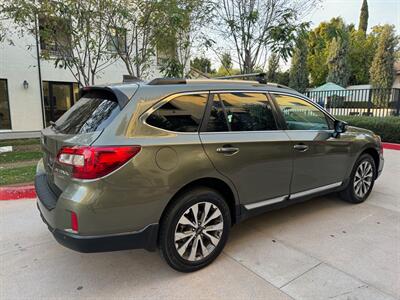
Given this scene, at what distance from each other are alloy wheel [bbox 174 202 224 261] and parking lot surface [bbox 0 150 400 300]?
7.5 inches

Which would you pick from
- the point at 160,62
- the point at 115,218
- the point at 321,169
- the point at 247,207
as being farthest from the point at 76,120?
the point at 160,62

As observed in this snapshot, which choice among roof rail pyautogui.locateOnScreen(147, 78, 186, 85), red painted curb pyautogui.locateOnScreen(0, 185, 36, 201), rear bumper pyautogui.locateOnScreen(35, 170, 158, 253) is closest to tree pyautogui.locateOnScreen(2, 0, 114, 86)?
red painted curb pyautogui.locateOnScreen(0, 185, 36, 201)

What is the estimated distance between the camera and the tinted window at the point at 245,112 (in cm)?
286

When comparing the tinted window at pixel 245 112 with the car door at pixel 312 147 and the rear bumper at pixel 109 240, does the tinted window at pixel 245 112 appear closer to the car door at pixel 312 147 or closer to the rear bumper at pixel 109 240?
the car door at pixel 312 147

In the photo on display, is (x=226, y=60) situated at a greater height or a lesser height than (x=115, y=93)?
greater

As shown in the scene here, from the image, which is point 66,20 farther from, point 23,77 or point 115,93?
point 23,77

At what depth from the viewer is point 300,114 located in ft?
12.4

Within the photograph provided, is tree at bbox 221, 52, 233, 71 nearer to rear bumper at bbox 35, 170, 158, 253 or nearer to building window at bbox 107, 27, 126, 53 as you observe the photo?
building window at bbox 107, 27, 126, 53

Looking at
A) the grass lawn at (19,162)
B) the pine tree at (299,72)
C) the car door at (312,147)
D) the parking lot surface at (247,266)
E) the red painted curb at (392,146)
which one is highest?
the pine tree at (299,72)

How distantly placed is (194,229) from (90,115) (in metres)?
1.35

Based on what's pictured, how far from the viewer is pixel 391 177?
5.75m

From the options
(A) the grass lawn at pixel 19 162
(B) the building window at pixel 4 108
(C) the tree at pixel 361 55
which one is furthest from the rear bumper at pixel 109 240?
(C) the tree at pixel 361 55

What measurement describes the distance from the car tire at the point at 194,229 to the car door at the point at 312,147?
3.59 ft

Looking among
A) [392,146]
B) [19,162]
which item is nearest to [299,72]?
[392,146]
